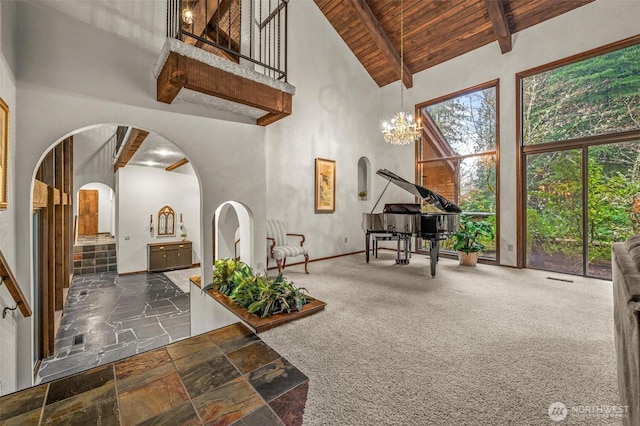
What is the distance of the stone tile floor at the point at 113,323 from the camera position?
317 centimetres

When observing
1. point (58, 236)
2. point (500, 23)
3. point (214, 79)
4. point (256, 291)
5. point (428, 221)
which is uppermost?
point (500, 23)

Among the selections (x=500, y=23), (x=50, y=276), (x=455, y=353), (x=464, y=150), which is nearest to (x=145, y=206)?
(x=50, y=276)

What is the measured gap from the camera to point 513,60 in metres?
5.23

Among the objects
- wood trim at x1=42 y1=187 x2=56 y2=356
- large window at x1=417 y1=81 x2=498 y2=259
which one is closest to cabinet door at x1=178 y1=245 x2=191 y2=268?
wood trim at x1=42 y1=187 x2=56 y2=356

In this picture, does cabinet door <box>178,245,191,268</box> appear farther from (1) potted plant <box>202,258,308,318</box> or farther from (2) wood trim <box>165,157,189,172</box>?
(1) potted plant <box>202,258,308,318</box>

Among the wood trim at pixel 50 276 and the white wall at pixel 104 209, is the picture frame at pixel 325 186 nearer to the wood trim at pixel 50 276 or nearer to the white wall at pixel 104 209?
the wood trim at pixel 50 276

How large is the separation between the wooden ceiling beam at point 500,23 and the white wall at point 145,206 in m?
8.01

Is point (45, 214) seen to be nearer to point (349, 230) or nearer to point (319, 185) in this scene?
point (319, 185)

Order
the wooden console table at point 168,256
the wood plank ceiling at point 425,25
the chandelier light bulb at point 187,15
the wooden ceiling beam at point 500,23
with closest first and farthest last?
the wooden ceiling beam at point 500,23 → the wood plank ceiling at point 425,25 → the chandelier light bulb at point 187,15 → the wooden console table at point 168,256

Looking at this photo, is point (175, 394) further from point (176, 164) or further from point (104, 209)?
point (104, 209)

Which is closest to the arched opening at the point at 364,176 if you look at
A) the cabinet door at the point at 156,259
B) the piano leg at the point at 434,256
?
the piano leg at the point at 434,256

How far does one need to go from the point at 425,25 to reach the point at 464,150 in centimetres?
283

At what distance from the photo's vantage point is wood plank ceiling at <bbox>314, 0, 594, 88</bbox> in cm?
487

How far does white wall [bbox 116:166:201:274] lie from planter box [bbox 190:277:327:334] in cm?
452
